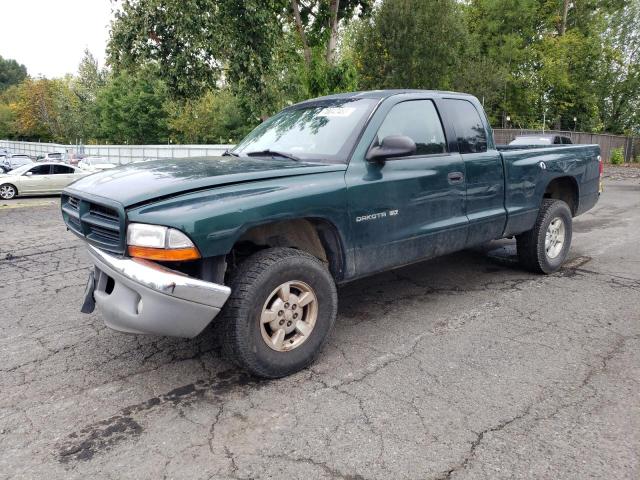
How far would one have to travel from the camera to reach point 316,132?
3.99 metres

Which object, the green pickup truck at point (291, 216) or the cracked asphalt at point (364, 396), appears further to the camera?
the green pickup truck at point (291, 216)

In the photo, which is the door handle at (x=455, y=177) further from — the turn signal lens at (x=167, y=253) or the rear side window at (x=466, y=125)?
the turn signal lens at (x=167, y=253)

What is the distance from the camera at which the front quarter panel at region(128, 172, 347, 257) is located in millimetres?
2747

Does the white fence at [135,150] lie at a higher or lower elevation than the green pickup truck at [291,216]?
higher

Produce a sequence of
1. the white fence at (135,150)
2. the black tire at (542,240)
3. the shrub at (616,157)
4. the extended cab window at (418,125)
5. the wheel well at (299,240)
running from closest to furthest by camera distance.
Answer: the wheel well at (299,240)
the extended cab window at (418,125)
the black tire at (542,240)
the white fence at (135,150)
the shrub at (616,157)

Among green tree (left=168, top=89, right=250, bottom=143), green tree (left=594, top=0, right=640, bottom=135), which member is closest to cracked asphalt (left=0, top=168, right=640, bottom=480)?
green tree (left=594, top=0, right=640, bottom=135)

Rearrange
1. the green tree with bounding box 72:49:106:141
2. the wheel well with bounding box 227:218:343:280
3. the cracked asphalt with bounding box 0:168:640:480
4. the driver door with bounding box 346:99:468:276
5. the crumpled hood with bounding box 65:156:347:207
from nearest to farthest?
the cracked asphalt with bounding box 0:168:640:480, the crumpled hood with bounding box 65:156:347:207, the wheel well with bounding box 227:218:343:280, the driver door with bounding box 346:99:468:276, the green tree with bounding box 72:49:106:141

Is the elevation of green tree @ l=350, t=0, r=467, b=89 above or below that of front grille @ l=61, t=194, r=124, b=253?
above

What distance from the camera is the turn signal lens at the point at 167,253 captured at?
108 inches

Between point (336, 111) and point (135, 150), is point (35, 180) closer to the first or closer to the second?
point (336, 111)

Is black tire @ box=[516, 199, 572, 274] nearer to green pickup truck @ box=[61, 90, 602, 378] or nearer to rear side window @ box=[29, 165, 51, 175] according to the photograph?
green pickup truck @ box=[61, 90, 602, 378]

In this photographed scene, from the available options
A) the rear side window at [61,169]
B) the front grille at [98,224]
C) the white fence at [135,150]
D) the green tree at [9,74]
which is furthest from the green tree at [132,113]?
the green tree at [9,74]

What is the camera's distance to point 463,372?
3.32 metres

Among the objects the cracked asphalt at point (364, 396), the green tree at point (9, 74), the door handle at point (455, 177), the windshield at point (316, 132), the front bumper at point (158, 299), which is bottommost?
the cracked asphalt at point (364, 396)
